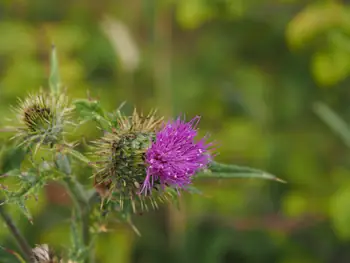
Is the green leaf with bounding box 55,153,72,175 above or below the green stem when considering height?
above

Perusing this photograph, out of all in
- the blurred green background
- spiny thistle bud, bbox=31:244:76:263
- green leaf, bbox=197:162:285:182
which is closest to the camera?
spiny thistle bud, bbox=31:244:76:263

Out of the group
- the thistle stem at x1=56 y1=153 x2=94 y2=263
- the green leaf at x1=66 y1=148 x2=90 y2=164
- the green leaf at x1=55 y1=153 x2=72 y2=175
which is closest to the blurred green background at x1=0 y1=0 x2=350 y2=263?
the thistle stem at x1=56 y1=153 x2=94 y2=263

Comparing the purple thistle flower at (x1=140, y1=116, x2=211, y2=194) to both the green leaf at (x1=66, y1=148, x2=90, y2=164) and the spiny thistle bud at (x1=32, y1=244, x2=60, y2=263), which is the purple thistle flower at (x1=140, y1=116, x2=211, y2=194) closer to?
the green leaf at (x1=66, y1=148, x2=90, y2=164)

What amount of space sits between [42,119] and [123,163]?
32 centimetres

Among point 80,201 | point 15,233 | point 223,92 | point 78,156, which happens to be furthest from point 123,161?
point 223,92

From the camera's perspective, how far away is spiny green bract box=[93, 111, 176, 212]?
1.91 m

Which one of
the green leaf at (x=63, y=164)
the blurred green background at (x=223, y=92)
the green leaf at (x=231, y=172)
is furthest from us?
the blurred green background at (x=223, y=92)

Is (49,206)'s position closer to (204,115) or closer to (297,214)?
(204,115)

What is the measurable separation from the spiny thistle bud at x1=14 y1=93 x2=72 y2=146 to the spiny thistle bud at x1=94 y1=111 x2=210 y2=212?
0.53 feet

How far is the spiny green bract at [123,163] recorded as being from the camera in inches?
75.1

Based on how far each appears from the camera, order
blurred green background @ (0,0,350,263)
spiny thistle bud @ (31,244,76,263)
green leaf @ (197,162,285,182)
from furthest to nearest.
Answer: blurred green background @ (0,0,350,263) < green leaf @ (197,162,285,182) < spiny thistle bud @ (31,244,76,263)

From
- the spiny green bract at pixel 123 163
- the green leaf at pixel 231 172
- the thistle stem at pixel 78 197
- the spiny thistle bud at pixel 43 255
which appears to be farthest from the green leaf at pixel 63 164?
the green leaf at pixel 231 172

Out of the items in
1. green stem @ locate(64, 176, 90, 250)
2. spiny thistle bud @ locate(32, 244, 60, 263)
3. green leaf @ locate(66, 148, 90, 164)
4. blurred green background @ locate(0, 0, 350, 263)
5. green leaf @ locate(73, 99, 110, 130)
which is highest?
blurred green background @ locate(0, 0, 350, 263)

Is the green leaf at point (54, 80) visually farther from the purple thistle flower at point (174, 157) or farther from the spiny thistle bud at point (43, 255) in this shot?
the spiny thistle bud at point (43, 255)
